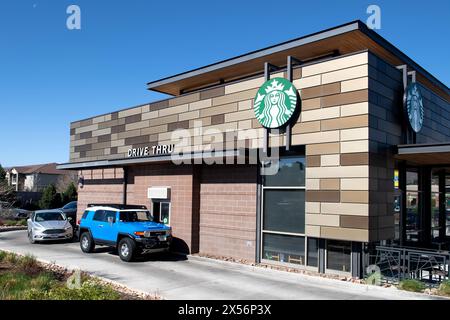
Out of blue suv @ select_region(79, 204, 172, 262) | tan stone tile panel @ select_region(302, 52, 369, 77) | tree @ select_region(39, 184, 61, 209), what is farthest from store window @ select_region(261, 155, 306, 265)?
tree @ select_region(39, 184, 61, 209)

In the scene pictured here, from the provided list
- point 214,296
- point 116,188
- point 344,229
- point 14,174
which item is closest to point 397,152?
point 344,229

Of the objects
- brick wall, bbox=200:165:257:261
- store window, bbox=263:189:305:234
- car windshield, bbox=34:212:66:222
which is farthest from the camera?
→ car windshield, bbox=34:212:66:222

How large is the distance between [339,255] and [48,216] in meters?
14.6

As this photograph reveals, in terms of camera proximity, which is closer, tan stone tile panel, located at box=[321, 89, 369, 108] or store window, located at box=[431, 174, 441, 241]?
tan stone tile panel, located at box=[321, 89, 369, 108]

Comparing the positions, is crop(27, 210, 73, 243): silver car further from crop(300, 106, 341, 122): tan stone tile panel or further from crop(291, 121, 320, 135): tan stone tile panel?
crop(300, 106, 341, 122): tan stone tile panel

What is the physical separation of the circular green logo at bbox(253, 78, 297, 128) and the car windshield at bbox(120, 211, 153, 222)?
19.3 ft

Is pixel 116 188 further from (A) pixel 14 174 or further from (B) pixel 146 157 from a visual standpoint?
(A) pixel 14 174

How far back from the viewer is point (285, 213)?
1357cm

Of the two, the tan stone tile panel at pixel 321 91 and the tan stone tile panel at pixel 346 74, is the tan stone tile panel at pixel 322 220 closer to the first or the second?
the tan stone tile panel at pixel 321 91

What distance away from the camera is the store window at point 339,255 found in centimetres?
1183

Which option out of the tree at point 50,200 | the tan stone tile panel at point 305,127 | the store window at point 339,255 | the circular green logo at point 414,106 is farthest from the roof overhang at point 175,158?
the tree at point 50,200

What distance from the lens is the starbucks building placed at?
11.6 m

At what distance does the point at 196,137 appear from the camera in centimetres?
1611
